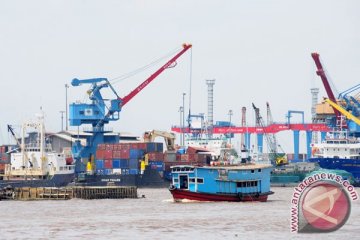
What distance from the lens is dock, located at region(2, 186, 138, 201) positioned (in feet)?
327

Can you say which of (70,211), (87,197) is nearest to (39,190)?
(87,197)

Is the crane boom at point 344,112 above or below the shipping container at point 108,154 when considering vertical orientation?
above

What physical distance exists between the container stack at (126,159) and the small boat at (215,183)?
55197 millimetres

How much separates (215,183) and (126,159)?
192 ft

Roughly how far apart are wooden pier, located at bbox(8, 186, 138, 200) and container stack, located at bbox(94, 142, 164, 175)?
3955 cm

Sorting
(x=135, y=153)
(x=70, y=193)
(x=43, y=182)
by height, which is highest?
(x=135, y=153)

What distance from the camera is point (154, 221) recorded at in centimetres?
6844

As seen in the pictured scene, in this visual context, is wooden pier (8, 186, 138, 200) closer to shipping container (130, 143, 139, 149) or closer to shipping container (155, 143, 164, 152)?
shipping container (130, 143, 139, 149)

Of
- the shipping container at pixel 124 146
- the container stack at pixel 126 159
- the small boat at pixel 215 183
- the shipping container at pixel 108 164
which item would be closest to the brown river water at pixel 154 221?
the small boat at pixel 215 183

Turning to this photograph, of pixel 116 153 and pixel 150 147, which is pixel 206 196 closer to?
pixel 116 153

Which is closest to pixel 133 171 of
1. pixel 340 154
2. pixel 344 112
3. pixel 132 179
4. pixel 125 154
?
pixel 132 179

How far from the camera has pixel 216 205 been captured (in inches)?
3290

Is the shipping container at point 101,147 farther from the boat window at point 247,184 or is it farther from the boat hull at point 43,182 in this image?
the boat window at point 247,184

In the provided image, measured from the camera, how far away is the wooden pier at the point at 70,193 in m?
99.6
